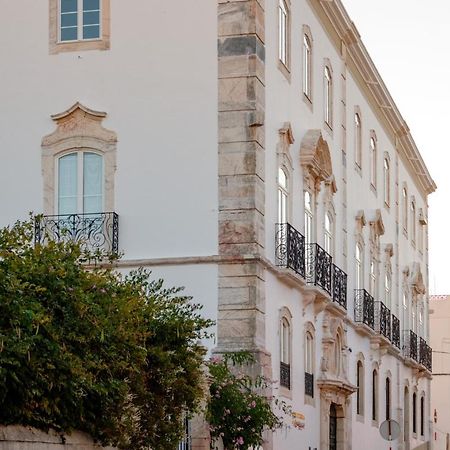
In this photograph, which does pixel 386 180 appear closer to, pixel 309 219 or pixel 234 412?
pixel 309 219

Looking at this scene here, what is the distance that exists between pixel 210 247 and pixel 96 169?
301cm

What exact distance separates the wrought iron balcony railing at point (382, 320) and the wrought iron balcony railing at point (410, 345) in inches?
173

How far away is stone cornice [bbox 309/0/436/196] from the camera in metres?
38.4

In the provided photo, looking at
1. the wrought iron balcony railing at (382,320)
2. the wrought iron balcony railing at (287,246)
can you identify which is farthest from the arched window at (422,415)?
the wrought iron balcony railing at (287,246)

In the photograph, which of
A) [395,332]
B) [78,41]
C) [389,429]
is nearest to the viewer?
[78,41]

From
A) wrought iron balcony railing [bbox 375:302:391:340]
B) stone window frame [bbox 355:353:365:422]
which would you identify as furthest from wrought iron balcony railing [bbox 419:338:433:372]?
stone window frame [bbox 355:353:365:422]

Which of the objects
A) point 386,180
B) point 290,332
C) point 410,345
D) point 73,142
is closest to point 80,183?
point 73,142

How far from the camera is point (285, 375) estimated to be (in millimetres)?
31828

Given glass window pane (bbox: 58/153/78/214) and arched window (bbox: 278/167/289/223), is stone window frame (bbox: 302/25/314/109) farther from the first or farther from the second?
glass window pane (bbox: 58/153/78/214)

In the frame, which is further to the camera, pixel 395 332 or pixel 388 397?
pixel 395 332

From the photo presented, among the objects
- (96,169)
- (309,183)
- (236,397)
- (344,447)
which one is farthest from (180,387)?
(344,447)

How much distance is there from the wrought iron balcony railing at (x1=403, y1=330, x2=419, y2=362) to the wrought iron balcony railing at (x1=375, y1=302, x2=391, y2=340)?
4.40 meters

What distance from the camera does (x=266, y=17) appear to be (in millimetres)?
30781

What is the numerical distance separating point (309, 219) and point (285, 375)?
4.74 metres
